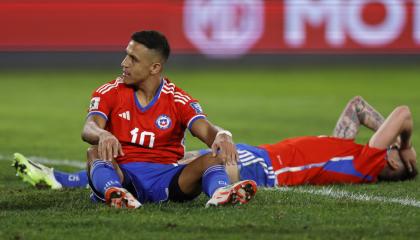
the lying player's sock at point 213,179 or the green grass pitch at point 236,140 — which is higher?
the lying player's sock at point 213,179

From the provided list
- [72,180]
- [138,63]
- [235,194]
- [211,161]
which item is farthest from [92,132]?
[72,180]

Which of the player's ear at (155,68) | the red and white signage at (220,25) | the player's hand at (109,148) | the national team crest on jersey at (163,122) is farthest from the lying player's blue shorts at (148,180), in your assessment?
the red and white signage at (220,25)

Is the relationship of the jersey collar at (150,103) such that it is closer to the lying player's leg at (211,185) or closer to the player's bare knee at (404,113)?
the lying player's leg at (211,185)

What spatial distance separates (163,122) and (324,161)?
176 centimetres

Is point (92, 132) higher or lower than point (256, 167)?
higher

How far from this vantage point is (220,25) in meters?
18.0

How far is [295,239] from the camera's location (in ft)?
16.2

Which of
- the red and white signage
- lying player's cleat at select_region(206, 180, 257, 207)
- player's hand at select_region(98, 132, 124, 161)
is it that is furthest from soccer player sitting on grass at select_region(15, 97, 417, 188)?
the red and white signage

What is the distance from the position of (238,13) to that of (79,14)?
2.81m

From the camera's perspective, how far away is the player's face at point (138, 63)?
625 cm

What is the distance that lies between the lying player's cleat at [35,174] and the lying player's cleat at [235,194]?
1.79m

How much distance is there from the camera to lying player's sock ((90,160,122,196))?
18.8 feet

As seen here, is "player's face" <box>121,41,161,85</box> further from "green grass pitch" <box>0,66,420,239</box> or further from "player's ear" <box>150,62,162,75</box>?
"green grass pitch" <box>0,66,420,239</box>

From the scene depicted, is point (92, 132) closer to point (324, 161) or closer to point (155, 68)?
point (155, 68)
